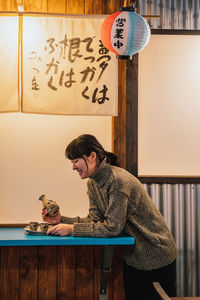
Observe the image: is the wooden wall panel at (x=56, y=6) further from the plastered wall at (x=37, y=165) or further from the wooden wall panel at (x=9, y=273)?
the wooden wall panel at (x=9, y=273)

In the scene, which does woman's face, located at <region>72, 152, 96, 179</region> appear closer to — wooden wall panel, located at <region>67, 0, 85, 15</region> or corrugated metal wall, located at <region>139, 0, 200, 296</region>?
corrugated metal wall, located at <region>139, 0, 200, 296</region>

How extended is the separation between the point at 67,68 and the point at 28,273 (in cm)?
290

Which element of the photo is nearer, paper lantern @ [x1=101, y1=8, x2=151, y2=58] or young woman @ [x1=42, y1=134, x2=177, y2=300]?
young woman @ [x1=42, y1=134, x2=177, y2=300]

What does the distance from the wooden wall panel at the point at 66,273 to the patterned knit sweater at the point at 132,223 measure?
1.16m

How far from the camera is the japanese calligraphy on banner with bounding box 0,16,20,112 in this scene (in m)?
5.21

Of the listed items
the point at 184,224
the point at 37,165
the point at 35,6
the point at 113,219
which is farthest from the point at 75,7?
the point at 184,224

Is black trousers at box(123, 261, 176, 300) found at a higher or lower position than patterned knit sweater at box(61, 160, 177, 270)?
lower

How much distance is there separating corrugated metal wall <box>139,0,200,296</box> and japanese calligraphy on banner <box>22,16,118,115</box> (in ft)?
3.33

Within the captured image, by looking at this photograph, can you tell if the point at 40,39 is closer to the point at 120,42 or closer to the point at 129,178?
the point at 120,42

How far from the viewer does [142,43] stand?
464cm

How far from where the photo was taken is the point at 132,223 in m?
4.46

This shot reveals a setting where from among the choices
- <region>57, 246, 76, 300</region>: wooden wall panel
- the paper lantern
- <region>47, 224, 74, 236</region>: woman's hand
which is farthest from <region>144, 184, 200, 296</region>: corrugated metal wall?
the paper lantern

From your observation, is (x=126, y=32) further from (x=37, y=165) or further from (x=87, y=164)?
(x=37, y=165)

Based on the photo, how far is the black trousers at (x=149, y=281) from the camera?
4.35 metres
